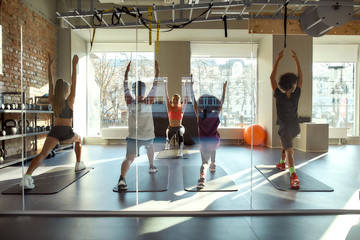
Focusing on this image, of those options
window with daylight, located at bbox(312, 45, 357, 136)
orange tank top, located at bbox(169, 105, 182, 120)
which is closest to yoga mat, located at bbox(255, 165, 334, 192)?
window with daylight, located at bbox(312, 45, 357, 136)

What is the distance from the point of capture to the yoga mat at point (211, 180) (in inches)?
121

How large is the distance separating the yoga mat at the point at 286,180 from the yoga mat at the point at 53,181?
7.56 ft

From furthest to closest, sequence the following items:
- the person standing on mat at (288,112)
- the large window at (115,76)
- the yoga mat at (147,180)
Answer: the person standing on mat at (288,112) → the yoga mat at (147,180) → the large window at (115,76)

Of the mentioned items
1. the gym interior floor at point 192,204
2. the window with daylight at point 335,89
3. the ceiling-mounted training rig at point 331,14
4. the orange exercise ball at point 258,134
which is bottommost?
the gym interior floor at point 192,204

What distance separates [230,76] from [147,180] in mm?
1622

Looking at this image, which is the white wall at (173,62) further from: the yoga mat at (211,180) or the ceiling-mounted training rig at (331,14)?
the ceiling-mounted training rig at (331,14)

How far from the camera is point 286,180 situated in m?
3.26

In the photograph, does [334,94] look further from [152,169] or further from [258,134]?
[152,169]

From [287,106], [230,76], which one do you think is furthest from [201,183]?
[287,106]

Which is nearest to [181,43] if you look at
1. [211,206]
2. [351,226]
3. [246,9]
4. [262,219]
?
[246,9]

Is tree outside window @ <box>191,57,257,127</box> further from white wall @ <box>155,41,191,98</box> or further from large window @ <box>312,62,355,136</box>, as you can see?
large window @ <box>312,62,355,136</box>

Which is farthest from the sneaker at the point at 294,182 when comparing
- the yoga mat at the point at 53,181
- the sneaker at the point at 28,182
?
the sneaker at the point at 28,182

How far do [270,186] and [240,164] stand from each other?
47cm

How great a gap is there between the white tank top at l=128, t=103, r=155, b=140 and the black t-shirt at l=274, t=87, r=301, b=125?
5.24ft
